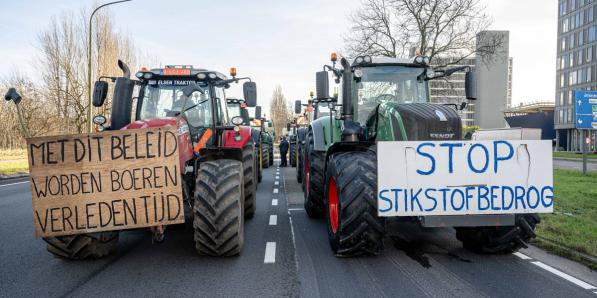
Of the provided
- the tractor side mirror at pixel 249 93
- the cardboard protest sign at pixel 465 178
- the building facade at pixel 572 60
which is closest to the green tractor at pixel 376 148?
the cardboard protest sign at pixel 465 178

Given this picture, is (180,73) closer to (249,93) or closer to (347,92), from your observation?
(249,93)

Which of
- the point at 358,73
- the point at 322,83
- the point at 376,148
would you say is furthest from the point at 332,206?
the point at 358,73

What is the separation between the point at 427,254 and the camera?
230 inches

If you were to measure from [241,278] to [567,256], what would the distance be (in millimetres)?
3927

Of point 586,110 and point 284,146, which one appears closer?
point 586,110

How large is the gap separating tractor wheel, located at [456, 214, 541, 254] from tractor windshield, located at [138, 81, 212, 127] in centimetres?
412

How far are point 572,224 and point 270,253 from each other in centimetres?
489

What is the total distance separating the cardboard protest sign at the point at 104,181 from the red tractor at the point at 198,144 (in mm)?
287

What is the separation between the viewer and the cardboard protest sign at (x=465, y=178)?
5.02 m

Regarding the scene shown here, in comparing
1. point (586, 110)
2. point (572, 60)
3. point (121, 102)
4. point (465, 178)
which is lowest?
point (465, 178)

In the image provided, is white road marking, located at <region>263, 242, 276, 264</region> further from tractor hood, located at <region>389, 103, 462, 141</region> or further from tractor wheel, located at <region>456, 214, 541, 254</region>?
tractor wheel, located at <region>456, 214, 541, 254</region>

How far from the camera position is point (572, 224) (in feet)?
24.4

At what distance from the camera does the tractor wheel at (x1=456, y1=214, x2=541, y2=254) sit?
536 centimetres

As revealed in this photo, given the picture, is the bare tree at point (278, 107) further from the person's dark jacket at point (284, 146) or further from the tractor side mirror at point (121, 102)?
the tractor side mirror at point (121, 102)
